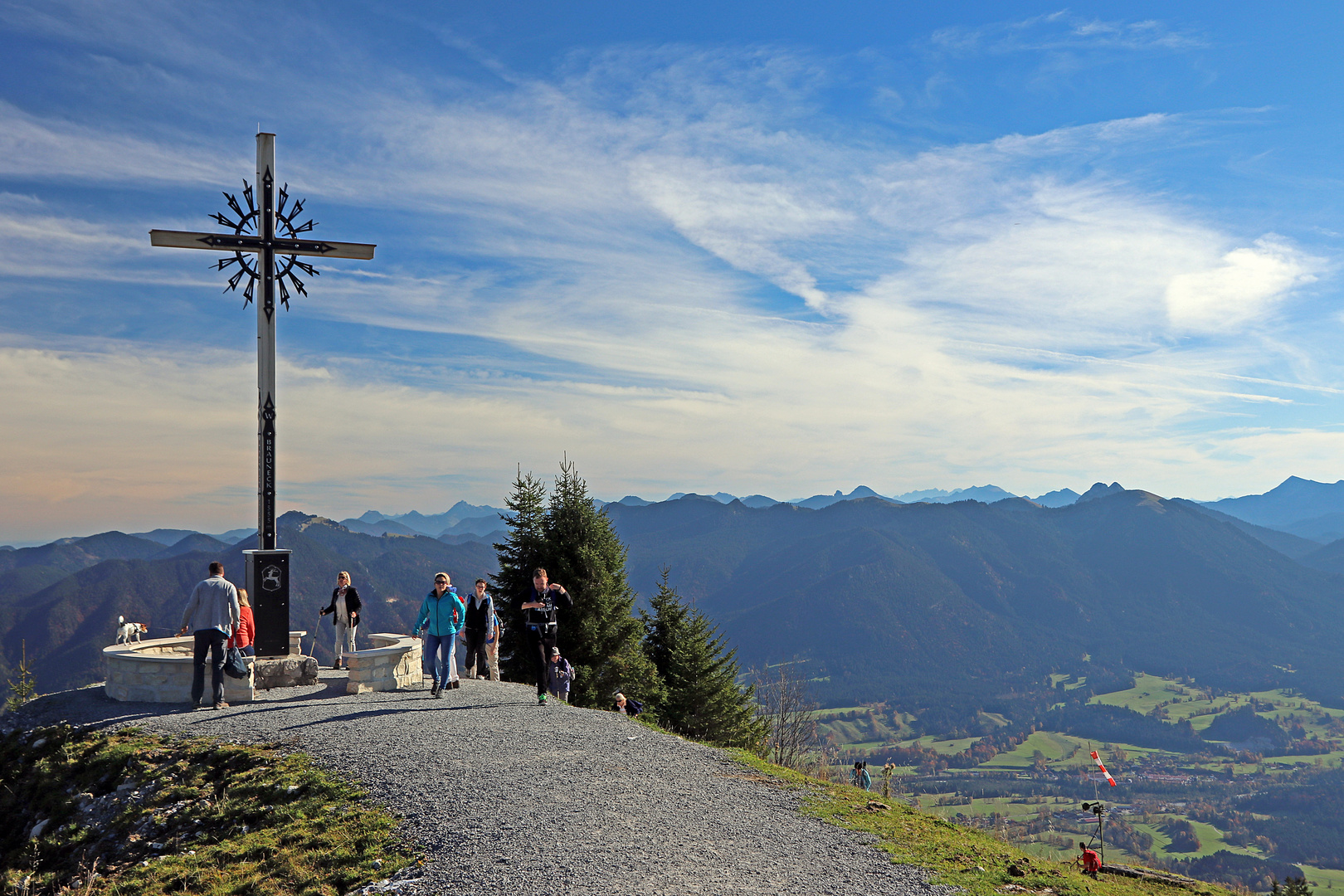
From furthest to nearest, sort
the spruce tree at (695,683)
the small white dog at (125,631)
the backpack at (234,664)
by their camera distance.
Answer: the spruce tree at (695,683)
the small white dog at (125,631)
the backpack at (234,664)

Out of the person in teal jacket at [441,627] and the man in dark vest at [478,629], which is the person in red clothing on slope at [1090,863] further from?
the man in dark vest at [478,629]

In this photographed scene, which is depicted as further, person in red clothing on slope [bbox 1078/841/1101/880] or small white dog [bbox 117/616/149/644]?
small white dog [bbox 117/616/149/644]

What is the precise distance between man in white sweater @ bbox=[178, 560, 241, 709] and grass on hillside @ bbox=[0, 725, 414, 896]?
5.30 ft

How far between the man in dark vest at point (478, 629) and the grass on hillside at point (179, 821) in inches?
240

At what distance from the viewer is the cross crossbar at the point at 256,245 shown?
17.2 metres

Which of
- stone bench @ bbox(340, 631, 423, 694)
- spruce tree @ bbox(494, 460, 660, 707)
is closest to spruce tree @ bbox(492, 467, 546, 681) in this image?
spruce tree @ bbox(494, 460, 660, 707)

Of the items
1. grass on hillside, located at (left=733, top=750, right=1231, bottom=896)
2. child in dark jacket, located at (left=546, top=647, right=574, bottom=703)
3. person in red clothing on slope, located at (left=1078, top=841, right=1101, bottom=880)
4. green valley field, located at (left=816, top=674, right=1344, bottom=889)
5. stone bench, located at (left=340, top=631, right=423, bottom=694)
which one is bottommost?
green valley field, located at (left=816, top=674, right=1344, bottom=889)

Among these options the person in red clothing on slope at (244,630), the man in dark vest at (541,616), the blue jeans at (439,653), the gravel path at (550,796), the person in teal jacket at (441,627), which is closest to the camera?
the gravel path at (550,796)

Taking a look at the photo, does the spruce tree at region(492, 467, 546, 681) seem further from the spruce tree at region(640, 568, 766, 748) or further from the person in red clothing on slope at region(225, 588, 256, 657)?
the person in red clothing on slope at region(225, 588, 256, 657)

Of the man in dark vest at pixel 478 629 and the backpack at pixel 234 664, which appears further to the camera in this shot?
the man in dark vest at pixel 478 629

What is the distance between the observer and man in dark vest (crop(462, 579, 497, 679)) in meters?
17.7

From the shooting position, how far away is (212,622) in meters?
14.3

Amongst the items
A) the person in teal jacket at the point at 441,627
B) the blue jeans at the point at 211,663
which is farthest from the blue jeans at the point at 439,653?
the blue jeans at the point at 211,663

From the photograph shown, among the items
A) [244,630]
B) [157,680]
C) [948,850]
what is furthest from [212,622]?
[948,850]
